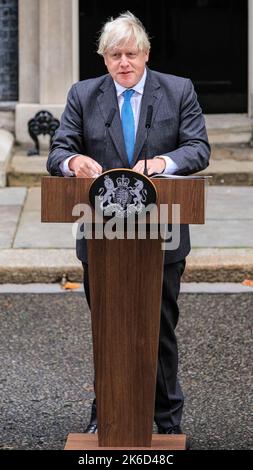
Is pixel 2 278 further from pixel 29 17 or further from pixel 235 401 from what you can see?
pixel 29 17

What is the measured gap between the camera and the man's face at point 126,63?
480cm

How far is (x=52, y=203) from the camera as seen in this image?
15.1 ft

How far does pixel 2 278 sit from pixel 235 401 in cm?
281

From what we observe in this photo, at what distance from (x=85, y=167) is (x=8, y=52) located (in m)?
7.76

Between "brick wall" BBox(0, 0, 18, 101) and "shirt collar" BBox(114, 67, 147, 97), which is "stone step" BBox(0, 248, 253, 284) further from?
"brick wall" BBox(0, 0, 18, 101)

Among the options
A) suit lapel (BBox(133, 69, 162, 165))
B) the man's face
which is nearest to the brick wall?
suit lapel (BBox(133, 69, 162, 165))

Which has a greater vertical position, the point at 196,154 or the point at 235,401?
the point at 196,154

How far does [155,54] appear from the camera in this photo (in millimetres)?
12219

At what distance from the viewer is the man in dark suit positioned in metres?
4.86

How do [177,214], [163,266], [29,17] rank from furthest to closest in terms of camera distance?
[29,17] < [163,266] < [177,214]

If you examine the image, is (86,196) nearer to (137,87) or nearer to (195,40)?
(137,87)

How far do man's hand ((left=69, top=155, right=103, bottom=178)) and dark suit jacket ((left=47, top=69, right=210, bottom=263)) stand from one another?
158 millimetres

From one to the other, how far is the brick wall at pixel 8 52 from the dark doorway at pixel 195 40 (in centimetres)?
68

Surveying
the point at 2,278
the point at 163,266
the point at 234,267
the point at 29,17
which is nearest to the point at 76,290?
the point at 2,278
